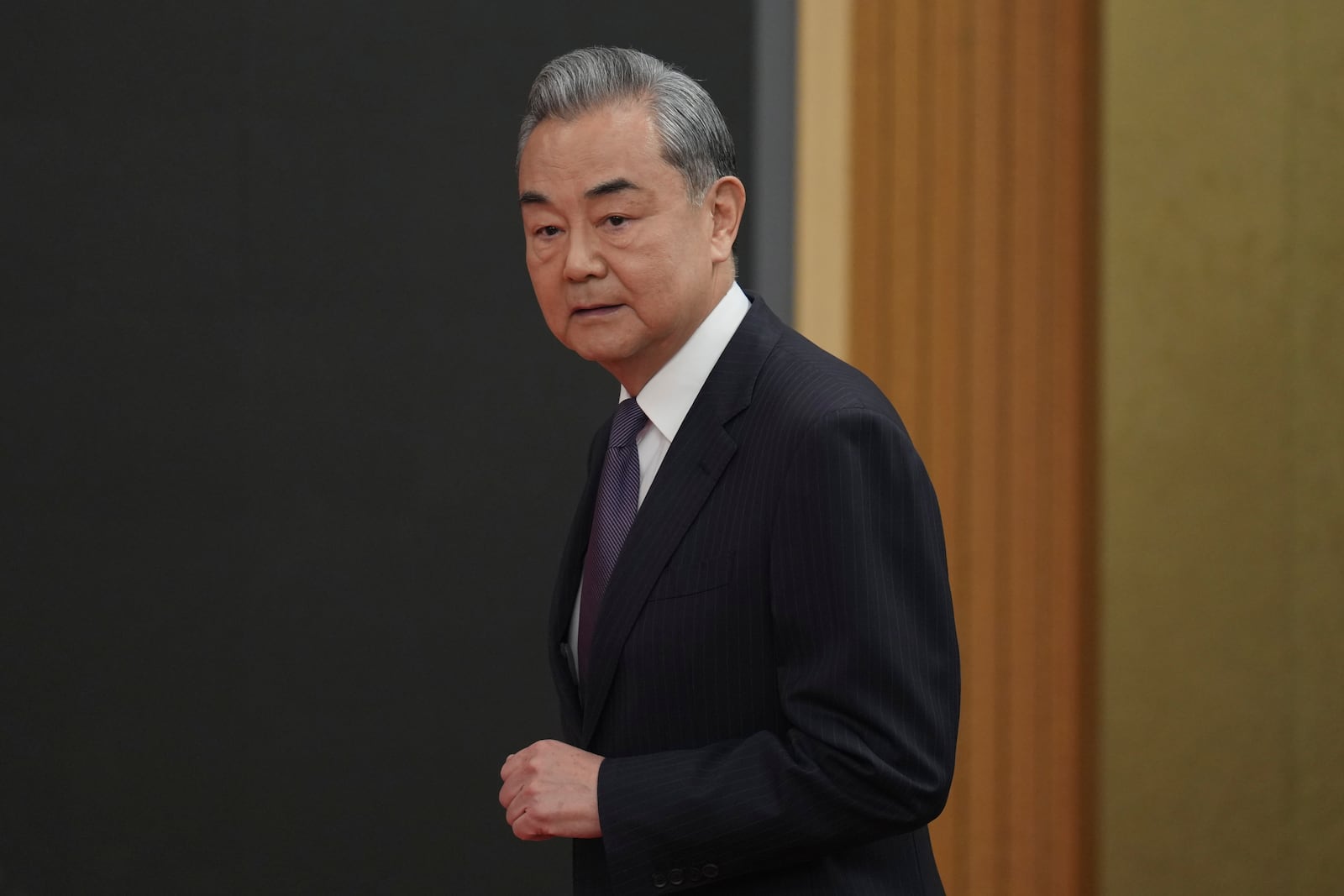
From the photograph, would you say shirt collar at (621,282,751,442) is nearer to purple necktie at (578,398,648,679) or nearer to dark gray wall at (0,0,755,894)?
purple necktie at (578,398,648,679)

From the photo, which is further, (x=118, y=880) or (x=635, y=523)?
(x=118, y=880)

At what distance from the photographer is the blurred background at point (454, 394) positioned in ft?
8.36

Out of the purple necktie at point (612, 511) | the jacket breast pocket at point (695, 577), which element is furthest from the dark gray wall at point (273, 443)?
the jacket breast pocket at point (695, 577)

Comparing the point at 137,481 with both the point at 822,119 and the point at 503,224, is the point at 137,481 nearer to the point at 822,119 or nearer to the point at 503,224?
the point at 503,224

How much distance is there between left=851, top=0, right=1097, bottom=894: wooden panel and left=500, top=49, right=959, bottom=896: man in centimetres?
128

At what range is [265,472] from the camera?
2.57m

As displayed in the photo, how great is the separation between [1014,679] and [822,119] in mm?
1198

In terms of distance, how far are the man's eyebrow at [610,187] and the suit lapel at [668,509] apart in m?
0.21

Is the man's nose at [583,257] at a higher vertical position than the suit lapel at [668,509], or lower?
higher

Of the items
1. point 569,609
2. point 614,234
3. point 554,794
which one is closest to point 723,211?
point 614,234

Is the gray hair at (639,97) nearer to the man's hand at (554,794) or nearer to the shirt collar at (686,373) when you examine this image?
the shirt collar at (686,373)

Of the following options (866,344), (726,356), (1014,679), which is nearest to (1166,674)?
(1014,679)

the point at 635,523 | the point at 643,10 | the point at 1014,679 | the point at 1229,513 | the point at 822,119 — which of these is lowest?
the point at 1014,679

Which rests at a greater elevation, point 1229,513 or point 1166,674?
point 1229,513
